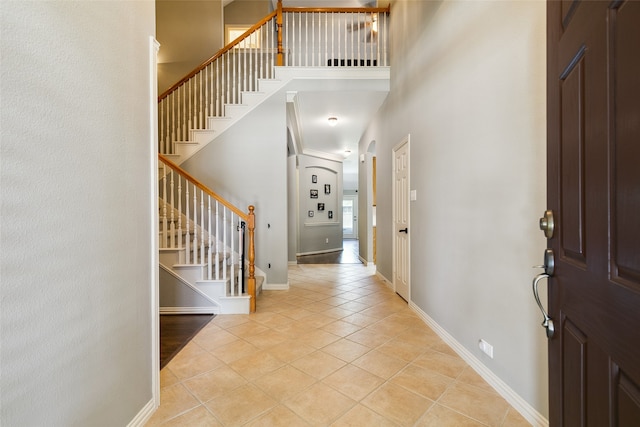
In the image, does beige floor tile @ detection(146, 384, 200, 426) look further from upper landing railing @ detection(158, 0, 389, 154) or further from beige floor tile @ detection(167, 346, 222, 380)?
upper landing railing @ detection(158, 0, 389, 154)

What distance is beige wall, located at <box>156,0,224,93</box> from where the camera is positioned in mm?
5961

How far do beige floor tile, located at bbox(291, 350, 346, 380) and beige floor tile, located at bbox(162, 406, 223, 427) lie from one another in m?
0.71

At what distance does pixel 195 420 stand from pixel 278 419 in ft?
1.52

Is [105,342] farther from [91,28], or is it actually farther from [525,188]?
[525,188]

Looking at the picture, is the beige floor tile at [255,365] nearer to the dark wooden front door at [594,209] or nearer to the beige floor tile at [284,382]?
the beige floor tile at [284,382]

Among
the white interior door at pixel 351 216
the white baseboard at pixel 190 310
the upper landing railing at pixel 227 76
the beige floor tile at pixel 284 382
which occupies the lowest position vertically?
the beige floor tile at pixel 284 382

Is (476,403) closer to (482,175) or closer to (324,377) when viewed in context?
(324,377)

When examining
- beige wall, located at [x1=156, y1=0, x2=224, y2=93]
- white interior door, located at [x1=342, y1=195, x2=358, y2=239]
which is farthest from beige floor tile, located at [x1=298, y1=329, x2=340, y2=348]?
white interior door, located at [x1=342, y1=195, x2=358, y2=239]

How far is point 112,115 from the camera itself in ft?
4.57

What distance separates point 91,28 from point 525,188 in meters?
2.24

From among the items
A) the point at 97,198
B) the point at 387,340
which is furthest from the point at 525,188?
the point at 97,198

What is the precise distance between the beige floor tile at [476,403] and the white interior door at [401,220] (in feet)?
5.44

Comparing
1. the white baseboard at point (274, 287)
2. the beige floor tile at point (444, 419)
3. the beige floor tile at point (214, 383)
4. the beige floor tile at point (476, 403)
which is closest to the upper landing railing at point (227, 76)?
the white baseboard at point (274, 287)

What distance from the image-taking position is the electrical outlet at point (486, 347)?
6.51 feet
